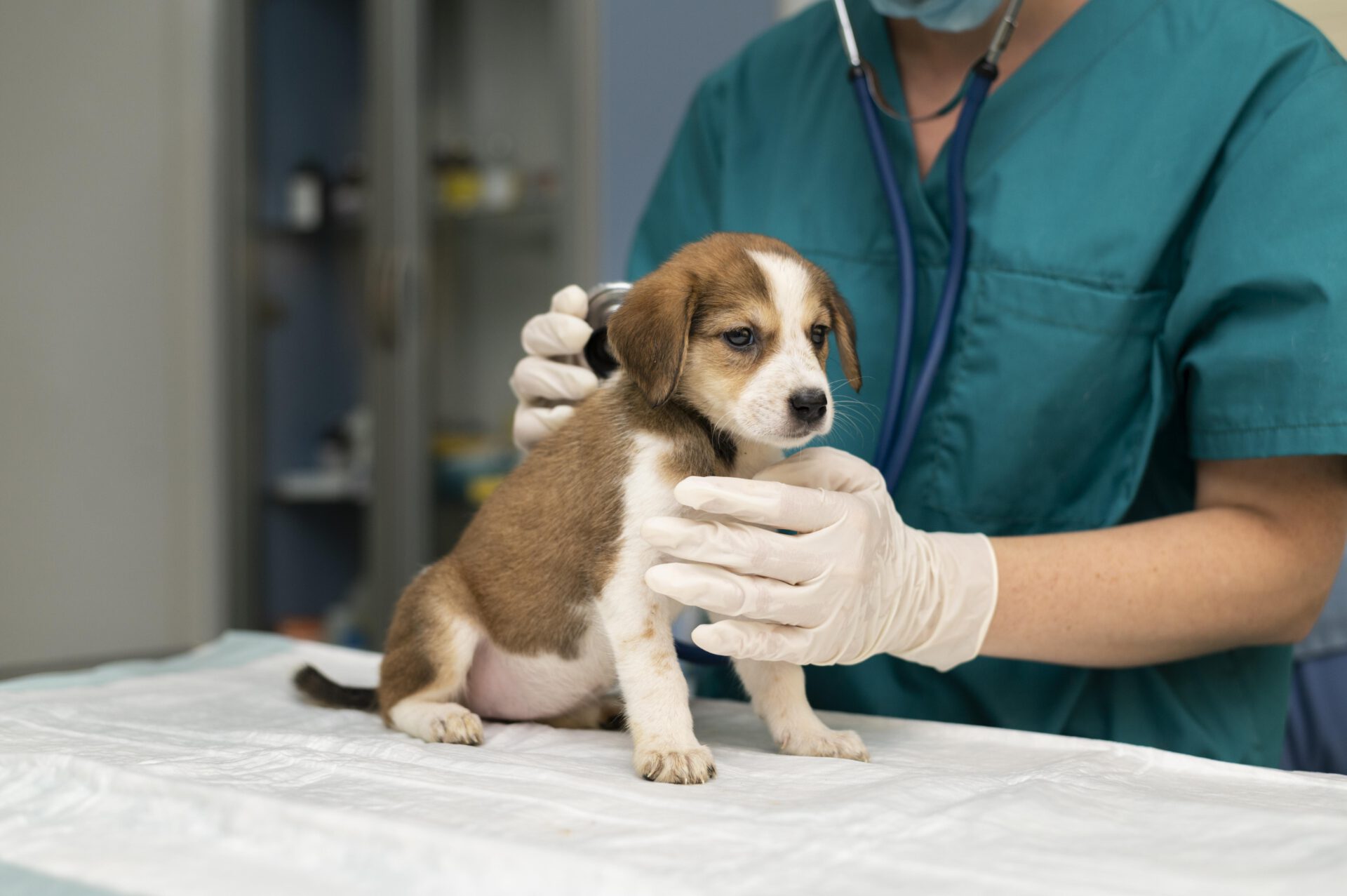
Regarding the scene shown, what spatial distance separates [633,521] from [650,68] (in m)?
2.31

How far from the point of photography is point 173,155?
3389 mm

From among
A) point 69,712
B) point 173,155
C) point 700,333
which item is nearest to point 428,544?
point 173,155

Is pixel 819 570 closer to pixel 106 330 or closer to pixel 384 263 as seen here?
pixel 384 263

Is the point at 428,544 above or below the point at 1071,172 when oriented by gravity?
below

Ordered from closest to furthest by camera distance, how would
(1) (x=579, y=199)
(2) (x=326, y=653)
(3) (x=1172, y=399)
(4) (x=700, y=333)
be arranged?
(4) (x=700, y=333), (3) (x=1172, y=399), (2) (x=326, y=653), (1) (x=579, y=199)

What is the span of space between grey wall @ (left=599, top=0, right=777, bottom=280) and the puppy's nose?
82.7 inches

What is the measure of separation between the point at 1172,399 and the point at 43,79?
10.5 ft

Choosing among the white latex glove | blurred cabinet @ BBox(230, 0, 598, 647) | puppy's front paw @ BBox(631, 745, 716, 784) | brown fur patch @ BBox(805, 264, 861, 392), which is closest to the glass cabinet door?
blurred cabinet @ BBox(230, 0, 598, 647)

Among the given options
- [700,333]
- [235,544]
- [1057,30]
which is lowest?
[235,544]

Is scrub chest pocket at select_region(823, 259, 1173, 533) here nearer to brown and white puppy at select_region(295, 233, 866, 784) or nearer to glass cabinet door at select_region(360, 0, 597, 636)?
brown and white puppy at select_region(295, 233, 866, 784)

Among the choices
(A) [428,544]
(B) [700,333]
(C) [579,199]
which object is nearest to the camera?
Result: (B) [700,333]

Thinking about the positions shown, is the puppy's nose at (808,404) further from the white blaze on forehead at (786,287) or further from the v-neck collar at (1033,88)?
the v-neck collar at (1033,88)

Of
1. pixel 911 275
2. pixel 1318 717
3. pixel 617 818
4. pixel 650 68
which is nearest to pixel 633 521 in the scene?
pixel 617 818

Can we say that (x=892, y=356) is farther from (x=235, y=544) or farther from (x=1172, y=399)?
(x=235, y=544)
